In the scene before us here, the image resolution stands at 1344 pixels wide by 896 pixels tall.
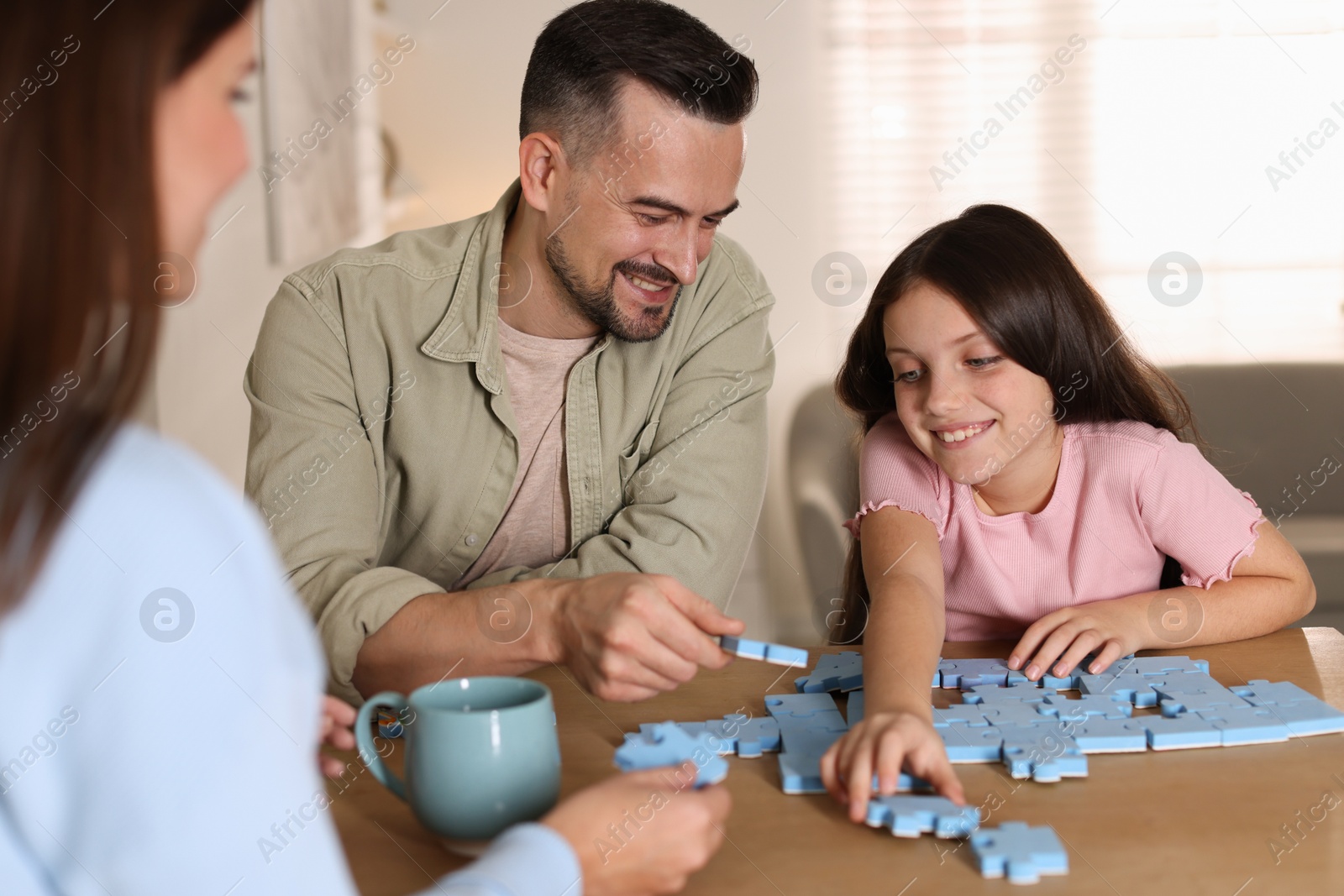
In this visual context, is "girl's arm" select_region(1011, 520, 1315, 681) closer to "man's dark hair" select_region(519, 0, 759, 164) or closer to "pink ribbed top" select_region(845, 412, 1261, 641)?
"pink ribbed top" select_region(845, 412, 1261, 641)

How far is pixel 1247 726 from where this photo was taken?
116 centimetres

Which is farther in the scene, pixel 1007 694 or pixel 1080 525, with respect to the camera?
pixel 1080 525

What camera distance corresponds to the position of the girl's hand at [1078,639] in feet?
4.51

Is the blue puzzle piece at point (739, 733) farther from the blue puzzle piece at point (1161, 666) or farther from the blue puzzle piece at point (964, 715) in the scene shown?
the blue puzzle piece at point (1161, 666)

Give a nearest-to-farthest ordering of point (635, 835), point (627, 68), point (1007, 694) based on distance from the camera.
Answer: point (635, 835) < point (1007, 694) < point (627, 68)

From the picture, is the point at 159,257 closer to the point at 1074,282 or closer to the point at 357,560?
the point at 357,560

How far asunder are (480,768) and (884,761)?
37cm

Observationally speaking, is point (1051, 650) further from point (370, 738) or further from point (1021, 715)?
point (370, 738)

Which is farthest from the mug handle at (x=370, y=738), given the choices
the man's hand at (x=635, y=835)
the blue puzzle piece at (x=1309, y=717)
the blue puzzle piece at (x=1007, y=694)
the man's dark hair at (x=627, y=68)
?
the man's dark hair at (x=627, y=68)

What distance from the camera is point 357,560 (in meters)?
1.62

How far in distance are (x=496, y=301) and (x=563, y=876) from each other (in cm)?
128

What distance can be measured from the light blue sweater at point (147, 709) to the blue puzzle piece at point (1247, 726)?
933 millimetres

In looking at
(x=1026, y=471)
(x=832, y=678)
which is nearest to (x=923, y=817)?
(x=832, y=678)

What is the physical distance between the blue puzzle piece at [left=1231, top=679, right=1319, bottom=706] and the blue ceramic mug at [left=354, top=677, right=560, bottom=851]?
0.80 meters
